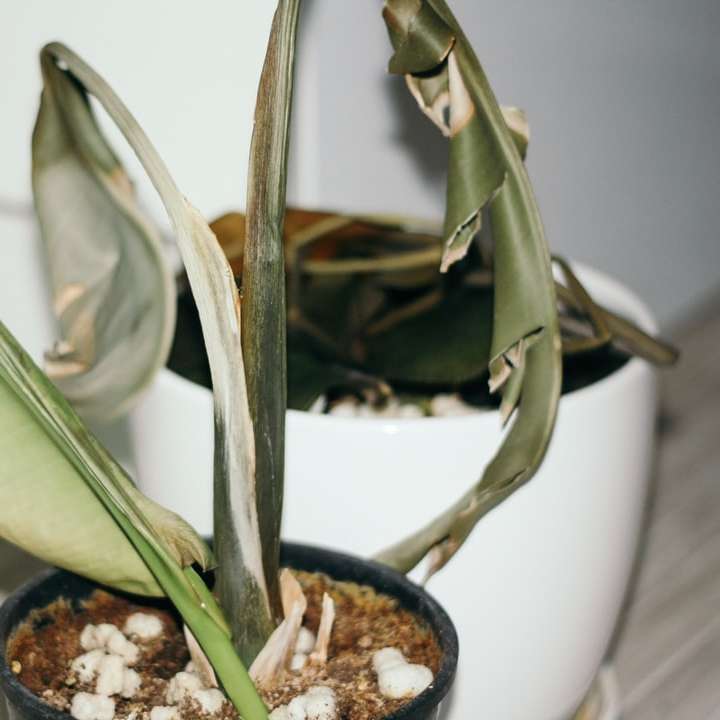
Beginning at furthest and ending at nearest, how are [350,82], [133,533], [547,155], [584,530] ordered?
1. [547,155]
2. [350,82]
3. [584,530]
4. [133,533]

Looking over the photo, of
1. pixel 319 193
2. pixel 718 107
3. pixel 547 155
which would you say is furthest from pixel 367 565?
pixel 718 107

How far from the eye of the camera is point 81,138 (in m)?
0.47

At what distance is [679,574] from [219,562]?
413mm

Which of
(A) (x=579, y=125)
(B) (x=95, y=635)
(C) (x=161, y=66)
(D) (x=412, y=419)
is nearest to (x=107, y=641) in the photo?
(B) (x=95, y=635)

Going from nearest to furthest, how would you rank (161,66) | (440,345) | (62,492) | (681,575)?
1. (62,492)
2. (440,345)
3. (161,66)
4. (681,575)

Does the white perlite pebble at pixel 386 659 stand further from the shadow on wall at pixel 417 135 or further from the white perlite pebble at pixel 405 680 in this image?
the shadow on wall at pixel 417 135

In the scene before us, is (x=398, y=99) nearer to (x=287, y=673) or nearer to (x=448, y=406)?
(x=448, y=406)

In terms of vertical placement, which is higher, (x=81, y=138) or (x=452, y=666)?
(x=81, y=138)

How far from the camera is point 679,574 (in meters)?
0.69

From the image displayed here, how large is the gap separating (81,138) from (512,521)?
0.22 metres

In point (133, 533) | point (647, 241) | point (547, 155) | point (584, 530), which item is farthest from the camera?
point (647, 241)

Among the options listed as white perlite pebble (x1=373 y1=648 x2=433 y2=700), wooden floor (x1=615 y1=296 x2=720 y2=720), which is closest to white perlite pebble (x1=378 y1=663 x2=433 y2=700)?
white perlite pebble (x1=373 y1=648 x2=433 y2=700)

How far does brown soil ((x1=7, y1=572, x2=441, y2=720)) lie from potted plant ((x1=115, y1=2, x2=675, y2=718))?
0.12 ft

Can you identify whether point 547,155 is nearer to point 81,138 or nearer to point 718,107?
point 718,107
